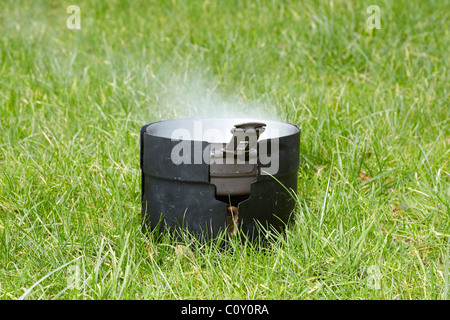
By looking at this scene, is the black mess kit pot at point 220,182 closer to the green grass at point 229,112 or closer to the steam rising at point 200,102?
the green grass at point 229,112

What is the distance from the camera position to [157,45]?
446 centimetres

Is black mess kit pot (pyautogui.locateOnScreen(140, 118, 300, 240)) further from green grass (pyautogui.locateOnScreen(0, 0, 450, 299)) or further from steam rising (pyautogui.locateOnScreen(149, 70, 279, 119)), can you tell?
steam rising (pyautogui.locateOnScreen(149, 70, 279, 119))

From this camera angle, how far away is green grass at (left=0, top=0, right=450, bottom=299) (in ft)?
6.48

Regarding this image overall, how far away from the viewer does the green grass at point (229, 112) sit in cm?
198

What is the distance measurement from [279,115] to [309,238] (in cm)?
113

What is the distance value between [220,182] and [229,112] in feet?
4.48

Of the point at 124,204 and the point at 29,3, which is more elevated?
the point at 29,3

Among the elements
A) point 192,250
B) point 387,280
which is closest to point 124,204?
point 192,250

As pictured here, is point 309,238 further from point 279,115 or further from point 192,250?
point 279,115

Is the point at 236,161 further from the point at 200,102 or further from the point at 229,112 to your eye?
the point at 200,102

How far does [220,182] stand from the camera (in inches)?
82.2

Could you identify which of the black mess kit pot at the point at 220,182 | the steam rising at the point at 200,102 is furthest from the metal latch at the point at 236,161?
the steam rising at the point at 200,102

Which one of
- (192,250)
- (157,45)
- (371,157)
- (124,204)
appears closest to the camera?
(192,250)

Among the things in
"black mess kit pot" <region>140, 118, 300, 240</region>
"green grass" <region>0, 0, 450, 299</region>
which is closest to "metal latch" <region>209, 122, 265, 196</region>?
"black mess kit pot" <region>140, 118, 300, 240</region>
